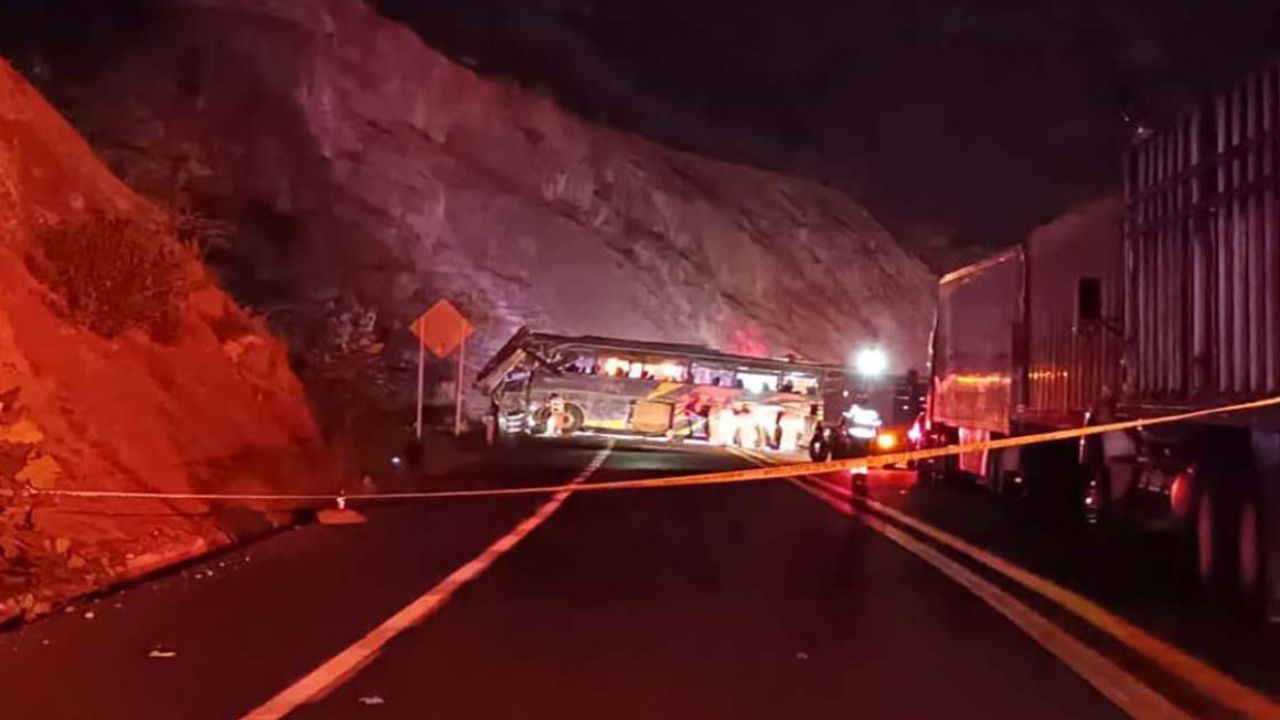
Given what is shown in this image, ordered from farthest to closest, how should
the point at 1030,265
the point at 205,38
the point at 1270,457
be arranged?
the point at 205,38
the point at 1030,265
the point at 1270,457

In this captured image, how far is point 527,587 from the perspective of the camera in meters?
13.1

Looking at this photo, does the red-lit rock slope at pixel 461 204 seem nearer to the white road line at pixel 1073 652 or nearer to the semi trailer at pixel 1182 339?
the semi trailer at pixel 1182 339

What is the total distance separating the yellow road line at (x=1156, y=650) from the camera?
8.77m

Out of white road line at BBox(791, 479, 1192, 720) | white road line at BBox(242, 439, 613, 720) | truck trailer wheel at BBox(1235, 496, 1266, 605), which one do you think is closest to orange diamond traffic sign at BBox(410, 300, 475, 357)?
white road line at BBox(242, 439, 613, 720)

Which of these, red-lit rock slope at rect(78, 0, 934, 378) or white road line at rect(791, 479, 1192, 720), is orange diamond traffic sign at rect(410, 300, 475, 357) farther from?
white road line at rect(791, 479, 1192, 720)

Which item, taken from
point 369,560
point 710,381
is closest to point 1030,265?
point 369,560

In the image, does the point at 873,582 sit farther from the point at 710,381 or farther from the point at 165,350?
the point at 710,381

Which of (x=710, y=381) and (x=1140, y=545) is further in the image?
(x=710, y=381)

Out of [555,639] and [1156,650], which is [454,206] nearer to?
[555,639]

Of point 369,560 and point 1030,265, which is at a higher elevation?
point 1030,265

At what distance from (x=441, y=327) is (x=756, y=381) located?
21.3m

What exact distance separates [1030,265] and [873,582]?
11062 millimetres

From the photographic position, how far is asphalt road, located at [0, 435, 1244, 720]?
8.36 metres

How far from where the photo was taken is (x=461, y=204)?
224 feet
